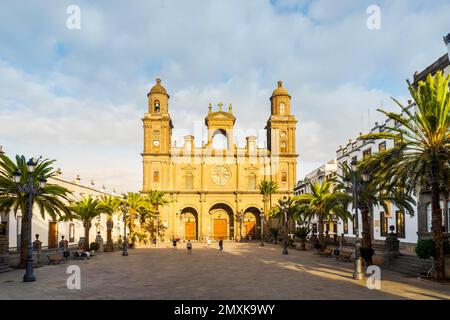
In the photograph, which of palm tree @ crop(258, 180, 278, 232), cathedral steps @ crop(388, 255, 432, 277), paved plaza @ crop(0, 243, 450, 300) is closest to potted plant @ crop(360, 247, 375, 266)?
cathedral steps @ crop(388, 255, 432, 277)

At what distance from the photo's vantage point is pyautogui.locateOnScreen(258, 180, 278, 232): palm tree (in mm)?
59594

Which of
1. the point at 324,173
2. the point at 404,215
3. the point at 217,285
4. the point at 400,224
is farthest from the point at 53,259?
the point at 324,173

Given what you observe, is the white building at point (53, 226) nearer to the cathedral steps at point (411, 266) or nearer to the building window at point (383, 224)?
the cathedral steps at point (411, 266)

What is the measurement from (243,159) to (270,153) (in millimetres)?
5040

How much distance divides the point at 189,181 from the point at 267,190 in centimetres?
1397

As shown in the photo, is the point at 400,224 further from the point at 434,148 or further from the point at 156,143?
the point at 156,143

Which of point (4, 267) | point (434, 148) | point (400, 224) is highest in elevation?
point (434, 148)

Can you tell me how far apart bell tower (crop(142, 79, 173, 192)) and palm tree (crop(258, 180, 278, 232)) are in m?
16.0

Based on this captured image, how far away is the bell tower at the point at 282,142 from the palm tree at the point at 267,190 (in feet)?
10.0

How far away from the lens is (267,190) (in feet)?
195

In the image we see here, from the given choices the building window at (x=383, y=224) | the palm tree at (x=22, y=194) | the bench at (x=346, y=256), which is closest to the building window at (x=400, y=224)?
the building window at (x=383, y=224)

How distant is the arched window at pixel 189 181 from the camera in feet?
210
